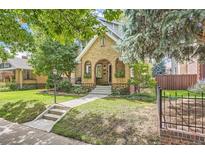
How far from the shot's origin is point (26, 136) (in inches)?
134

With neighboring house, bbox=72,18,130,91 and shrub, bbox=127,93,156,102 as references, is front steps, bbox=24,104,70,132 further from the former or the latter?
shrub, bbox=127,93,156,102

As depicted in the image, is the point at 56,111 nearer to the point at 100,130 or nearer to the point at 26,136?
the point at 26,136

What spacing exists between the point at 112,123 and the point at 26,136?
1.26 meters

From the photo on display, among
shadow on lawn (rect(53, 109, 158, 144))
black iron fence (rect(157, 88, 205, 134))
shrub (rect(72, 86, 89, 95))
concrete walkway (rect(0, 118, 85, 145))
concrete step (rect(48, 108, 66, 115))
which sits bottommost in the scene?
concrete walkway (rect(0, 118, 85, 145))

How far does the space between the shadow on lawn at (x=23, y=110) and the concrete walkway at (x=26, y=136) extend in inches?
5.6

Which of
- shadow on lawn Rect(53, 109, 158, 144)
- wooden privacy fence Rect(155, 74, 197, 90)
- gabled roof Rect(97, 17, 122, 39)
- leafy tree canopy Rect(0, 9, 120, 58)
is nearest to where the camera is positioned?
shadow on lawn Rect(53, 109, 158, 144)

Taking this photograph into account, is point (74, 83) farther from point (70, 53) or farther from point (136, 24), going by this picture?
point (136, 24)

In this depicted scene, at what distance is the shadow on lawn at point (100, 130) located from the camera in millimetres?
3018

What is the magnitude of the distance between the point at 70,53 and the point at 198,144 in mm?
3004

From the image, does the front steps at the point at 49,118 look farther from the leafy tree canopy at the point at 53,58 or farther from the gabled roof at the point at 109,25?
the gabled roof at the point at 109,25

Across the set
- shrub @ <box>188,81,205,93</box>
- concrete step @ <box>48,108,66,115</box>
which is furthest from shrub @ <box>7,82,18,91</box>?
shrub @ <box>188,81,205,93</box>

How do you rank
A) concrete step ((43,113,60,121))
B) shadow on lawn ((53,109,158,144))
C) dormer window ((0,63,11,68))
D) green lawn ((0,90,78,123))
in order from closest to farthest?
1. shadow on lawn ((53,109,158,144))
2. dormer window ((0,63,11,68))
3. green lawn ((0,90,78,123))
4. concrete step ((43,113,60,121))

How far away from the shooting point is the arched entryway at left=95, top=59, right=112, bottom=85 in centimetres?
414

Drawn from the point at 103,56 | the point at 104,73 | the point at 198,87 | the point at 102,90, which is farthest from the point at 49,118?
the point at 198,87
